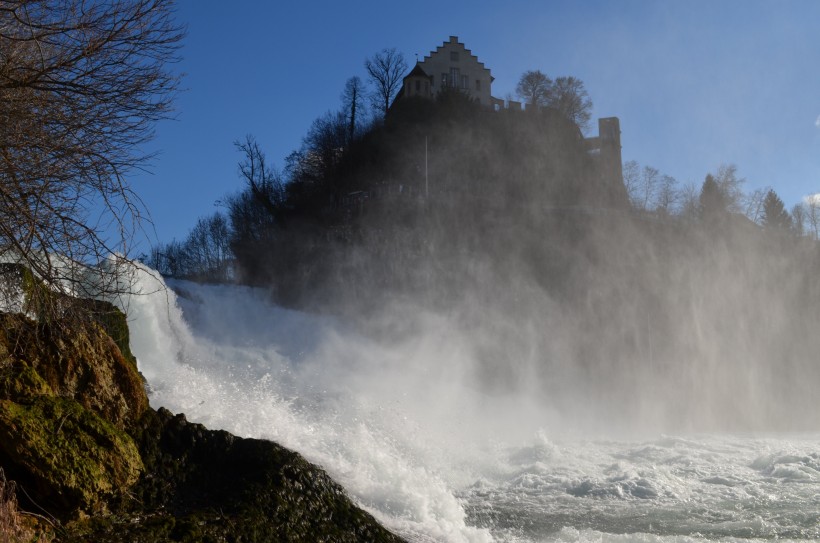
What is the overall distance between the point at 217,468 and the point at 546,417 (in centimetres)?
1910

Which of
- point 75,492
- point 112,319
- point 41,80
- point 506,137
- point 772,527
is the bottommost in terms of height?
point 772,527

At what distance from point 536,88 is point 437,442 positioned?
1729 inches

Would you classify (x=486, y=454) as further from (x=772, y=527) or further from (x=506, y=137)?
(x=506, y=137)

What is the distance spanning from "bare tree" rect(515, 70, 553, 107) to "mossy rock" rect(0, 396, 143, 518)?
168ft

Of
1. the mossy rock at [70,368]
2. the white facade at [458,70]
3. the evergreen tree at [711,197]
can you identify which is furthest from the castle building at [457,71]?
the mossy rock at [70,368]

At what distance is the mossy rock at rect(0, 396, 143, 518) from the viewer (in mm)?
5383

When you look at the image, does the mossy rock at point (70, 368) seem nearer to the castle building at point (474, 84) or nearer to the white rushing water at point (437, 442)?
the white rushing water at point (437, 442)

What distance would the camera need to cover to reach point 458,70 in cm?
5125

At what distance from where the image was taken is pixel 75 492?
5.45m

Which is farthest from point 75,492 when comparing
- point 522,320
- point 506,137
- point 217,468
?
point 506,137

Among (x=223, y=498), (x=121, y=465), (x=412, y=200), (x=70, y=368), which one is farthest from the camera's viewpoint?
(x=412, y=200)

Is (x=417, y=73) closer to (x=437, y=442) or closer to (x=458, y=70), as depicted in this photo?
(x=458, y=70)

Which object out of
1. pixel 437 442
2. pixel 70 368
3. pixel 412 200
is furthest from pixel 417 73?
pixel 70 368

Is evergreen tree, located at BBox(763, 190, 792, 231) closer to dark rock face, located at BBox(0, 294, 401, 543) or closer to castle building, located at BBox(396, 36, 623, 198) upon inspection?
castle building, located at BBox(396, 36, 623, 198)
